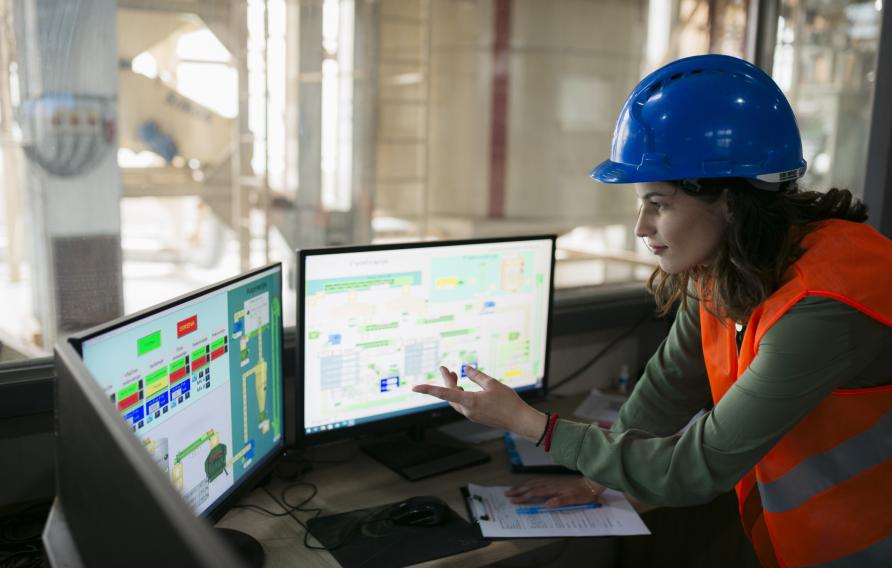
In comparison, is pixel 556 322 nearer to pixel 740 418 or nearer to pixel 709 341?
pixel 709 341

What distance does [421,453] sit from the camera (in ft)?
5.15

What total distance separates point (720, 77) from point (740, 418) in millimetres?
499

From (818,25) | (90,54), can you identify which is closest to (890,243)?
(90,54)

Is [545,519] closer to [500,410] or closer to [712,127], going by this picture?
[500,410]

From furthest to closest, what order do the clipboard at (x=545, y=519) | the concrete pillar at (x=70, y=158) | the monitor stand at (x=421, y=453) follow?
the concrete pillar at (x=70, y=158), the monitor stand at (x=421, y=453), the clipboard at (x=545, y=519)

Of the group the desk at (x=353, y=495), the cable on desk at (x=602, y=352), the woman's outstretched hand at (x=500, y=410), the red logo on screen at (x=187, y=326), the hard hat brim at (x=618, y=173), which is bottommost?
the desk at (x=353, y=495)

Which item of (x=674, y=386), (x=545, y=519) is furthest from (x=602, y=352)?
(x=545, y=519)

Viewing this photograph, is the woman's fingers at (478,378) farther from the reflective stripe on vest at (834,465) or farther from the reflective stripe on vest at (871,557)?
the reflective stripe on vest at (871,557)

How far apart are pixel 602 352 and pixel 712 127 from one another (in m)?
1.11

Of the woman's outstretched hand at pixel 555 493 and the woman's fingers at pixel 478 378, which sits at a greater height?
the woman's fingers at pixel 478 378

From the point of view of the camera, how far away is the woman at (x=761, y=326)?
1072 mm

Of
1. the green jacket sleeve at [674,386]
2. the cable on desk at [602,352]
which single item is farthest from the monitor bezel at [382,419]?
the cable on desk at [602,352]

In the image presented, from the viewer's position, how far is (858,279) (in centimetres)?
109

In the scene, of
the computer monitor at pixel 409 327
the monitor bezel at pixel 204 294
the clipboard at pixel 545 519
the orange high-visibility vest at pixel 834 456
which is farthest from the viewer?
the computer monitor at pixel 409 327
